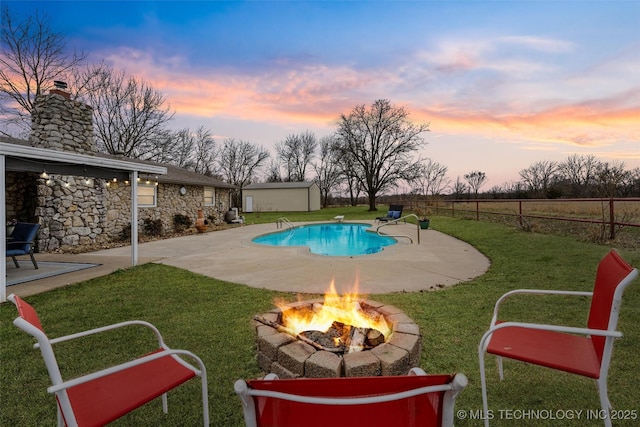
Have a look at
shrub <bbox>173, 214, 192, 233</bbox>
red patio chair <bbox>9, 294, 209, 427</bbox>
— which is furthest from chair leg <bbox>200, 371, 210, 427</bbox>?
shrub <bbox>173, 214, 192, 233</bbox>

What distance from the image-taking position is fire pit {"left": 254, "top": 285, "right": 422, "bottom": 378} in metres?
2.08

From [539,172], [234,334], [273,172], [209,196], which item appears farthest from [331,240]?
[539,172]

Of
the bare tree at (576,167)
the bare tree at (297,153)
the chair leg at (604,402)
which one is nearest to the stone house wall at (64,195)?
the chair leg at (604,402)

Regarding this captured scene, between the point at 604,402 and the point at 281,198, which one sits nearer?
the point at 604,402

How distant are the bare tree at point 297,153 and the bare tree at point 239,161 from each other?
368cm

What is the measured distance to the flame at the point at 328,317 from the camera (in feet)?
9.14

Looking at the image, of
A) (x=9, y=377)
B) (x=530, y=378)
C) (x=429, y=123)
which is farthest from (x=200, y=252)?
(x=429, y=123)

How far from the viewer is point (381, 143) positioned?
28.8 m

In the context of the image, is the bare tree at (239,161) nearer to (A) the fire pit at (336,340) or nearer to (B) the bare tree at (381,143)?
(B) the bare tree at (381,143)

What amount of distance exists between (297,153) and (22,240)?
37.9 metres

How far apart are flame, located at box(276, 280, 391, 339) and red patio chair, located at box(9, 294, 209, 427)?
45.0 inches

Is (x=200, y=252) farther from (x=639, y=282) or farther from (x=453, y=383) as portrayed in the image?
(x=639, y=282)

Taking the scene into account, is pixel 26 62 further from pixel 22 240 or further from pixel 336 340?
pixel 336 340

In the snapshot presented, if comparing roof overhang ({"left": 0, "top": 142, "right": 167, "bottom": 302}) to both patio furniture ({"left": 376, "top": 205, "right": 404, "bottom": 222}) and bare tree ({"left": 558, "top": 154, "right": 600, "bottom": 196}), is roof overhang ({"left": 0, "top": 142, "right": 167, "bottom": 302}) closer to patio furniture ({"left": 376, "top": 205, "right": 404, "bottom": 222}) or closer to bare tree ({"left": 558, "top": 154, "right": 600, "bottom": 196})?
patio furniture ({"left": 376, "top": 205, "right": 404, "bottom": 222})
